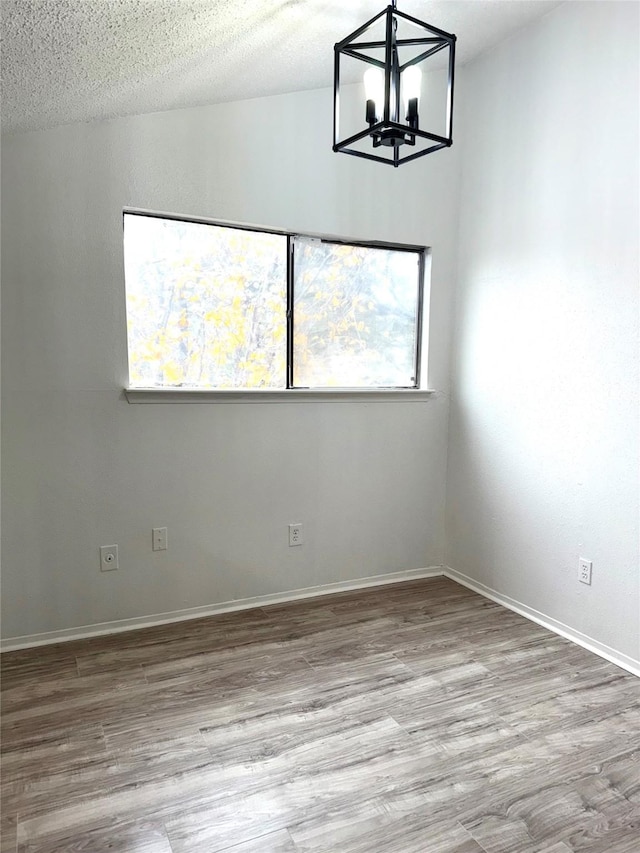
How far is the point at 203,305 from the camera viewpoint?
3.01 m

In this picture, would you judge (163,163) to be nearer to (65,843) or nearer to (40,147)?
(40,147)

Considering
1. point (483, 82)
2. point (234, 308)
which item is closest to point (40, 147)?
point (234, 308)

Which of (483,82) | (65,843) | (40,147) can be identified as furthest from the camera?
(483,82)

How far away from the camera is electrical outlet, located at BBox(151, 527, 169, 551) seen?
117 inches

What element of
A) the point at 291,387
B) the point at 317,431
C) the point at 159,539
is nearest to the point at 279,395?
the point at 291,387

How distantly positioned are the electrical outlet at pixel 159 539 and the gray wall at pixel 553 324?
175 cm

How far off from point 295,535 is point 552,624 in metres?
1.38

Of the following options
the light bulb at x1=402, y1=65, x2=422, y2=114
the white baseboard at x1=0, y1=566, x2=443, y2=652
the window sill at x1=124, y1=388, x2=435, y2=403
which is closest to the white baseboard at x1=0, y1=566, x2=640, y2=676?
the white baseboard at x1=0, y1=566, x2=443, y2=652

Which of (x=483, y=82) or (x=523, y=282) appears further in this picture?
(x=483, y=82)

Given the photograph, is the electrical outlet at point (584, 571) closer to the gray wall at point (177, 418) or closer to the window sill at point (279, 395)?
the gray wall at point (177, 418)

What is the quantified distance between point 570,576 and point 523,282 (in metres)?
1.50

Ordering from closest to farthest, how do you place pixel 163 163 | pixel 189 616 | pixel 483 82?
pixel 163 163, pixel 189 616, pixel 483 82

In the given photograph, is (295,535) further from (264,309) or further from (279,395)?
(264,309)

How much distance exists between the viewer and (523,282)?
3133mm
